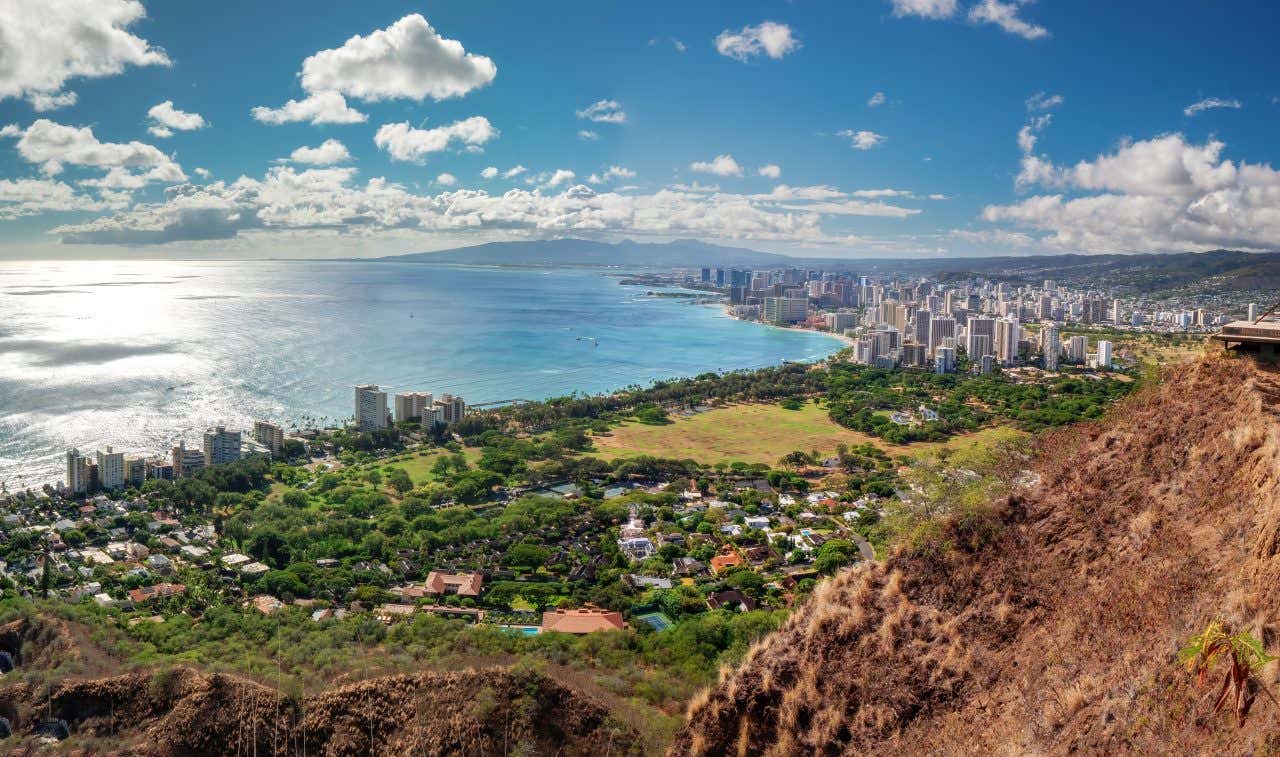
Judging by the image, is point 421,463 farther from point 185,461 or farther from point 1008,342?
point 1008,342

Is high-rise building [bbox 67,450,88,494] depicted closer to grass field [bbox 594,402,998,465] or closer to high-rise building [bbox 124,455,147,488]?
high-rise building [bbox 124,455,147,488]

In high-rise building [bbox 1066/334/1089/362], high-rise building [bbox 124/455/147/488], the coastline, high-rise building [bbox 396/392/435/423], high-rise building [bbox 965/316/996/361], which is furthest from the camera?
the coastline

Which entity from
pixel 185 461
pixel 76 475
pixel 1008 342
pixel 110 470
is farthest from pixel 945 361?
pixel 76 475

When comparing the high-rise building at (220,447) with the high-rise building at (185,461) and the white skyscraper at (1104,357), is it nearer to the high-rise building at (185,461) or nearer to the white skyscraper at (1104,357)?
the high-rise building at (185,461)

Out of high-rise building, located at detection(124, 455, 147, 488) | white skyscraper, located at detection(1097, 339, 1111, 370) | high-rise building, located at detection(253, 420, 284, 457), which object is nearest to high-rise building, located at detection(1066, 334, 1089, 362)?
white skyscraper, located at detection(1097, 339, 1111, 370)

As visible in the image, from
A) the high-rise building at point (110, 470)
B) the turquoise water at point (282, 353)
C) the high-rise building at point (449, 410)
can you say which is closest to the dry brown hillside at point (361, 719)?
the high-rise building at point (110, 470)

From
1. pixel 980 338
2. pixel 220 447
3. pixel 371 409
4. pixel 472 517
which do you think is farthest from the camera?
pixel 980 338
